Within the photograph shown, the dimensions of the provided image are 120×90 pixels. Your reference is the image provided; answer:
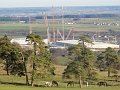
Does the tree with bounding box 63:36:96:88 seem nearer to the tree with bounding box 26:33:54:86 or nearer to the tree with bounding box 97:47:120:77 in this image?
the tree with bounding box 26:33:54:86

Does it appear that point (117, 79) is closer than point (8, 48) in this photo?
No

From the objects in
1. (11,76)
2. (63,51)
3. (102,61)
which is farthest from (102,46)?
(11,76)

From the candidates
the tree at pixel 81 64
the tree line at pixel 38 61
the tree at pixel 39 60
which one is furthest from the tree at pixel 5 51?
the tree at pixel 81 64

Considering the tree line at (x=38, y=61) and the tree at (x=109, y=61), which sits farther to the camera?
Result: the tree at (x=109, y=61)

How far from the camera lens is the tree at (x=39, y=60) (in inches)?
1078

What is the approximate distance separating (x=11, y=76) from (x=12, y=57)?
2.53 m

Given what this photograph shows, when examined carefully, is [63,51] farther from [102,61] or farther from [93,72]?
[93,72]

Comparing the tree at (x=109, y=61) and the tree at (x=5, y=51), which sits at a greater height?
Answer: the tree at (x=5, y=51)

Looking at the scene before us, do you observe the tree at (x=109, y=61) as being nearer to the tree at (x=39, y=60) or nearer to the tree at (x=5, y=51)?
the tree at (x=5, y=51)

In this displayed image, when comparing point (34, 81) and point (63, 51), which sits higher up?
point (34, 81)

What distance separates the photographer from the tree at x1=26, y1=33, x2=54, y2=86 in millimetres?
27391

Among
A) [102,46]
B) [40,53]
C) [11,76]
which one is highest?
[40,53]

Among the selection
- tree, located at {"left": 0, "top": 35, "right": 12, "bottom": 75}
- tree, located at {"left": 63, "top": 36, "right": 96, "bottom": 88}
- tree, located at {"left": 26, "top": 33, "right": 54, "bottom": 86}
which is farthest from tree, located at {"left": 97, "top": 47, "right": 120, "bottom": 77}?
tree, located at {"left": 26, "top": 33, "right": 54, "bottom": 86}

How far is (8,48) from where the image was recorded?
101 ft
